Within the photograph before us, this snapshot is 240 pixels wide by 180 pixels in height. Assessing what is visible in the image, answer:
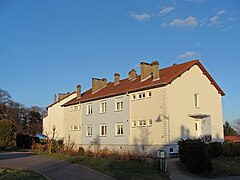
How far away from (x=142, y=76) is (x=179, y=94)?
5373mm

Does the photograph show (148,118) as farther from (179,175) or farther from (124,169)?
(124,169)

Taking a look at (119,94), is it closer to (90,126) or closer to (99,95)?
(99,95)

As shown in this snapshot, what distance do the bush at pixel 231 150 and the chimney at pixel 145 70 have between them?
1115cm

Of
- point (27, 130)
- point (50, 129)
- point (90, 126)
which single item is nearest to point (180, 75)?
point (90, 126)

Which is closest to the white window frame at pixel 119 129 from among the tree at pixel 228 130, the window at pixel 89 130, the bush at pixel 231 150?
the window at pixel 89 130

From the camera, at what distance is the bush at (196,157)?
17.3 meters

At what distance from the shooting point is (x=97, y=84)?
132 ft

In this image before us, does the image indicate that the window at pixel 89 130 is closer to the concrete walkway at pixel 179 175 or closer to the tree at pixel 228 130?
→ the concrete walkway at pixel 179 175

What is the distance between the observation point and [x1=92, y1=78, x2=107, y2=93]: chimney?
1569 inches

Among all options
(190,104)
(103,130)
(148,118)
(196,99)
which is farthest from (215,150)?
(103,130)

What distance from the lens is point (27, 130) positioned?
79.8 m

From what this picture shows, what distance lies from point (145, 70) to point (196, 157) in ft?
50.4

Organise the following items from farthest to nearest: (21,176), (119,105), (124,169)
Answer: (119,105) → (124,169) → (21,176)

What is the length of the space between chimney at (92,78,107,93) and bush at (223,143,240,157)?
2047 cm
